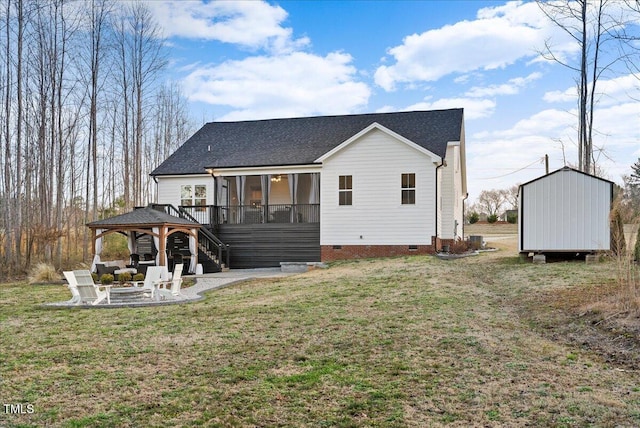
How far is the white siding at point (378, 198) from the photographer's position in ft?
72.0

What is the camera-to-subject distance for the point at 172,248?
74.9 feet

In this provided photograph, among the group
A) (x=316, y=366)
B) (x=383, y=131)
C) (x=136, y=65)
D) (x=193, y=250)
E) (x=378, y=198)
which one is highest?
(x=136, y=65)

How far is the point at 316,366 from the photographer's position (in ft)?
21.8

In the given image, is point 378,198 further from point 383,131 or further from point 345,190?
point 383,131

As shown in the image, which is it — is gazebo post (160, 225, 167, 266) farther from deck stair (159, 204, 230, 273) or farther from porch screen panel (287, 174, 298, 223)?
porch screen panel (287, 174, 298, 223)

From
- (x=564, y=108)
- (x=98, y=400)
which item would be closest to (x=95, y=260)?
(x=98, y=400)

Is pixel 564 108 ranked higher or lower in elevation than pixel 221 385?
higher

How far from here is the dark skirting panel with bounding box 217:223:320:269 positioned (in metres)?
23.5

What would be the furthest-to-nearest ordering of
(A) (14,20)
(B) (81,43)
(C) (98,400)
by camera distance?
(B) (81,43) → (A) (14,20) → (C) (98,400)

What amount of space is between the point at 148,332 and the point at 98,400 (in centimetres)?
352

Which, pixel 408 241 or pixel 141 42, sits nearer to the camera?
pixel 408 241

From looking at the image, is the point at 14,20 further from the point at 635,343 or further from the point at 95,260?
the point at 635,343

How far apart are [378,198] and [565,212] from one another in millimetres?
7566

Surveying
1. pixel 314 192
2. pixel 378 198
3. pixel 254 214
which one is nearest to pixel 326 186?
pixel 314 192
